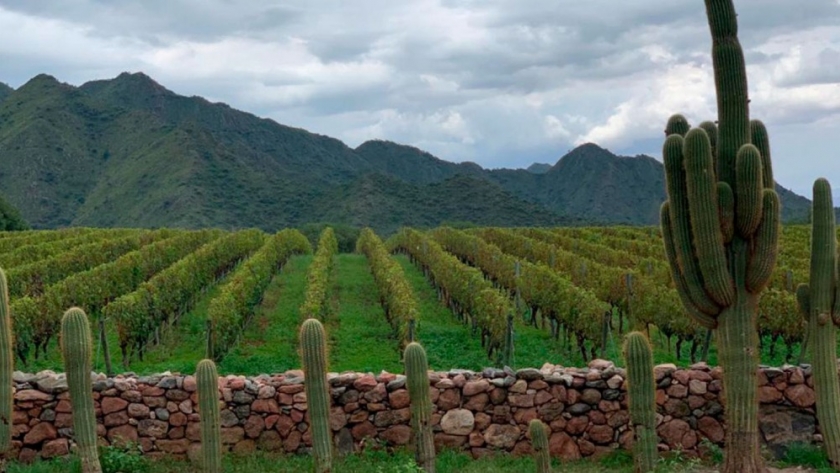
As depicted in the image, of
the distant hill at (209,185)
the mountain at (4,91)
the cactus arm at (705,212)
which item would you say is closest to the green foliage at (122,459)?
the cactus arm at (705,212)

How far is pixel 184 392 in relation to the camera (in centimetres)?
1084

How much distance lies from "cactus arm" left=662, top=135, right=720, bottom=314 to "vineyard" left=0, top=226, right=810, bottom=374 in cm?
697

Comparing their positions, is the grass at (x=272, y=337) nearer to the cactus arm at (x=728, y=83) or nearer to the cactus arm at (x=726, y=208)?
the cactus arm at (x=726, y=208)

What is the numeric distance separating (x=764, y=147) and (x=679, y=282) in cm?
202

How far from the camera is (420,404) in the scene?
9.62m

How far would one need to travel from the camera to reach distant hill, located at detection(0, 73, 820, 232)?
78.4 m

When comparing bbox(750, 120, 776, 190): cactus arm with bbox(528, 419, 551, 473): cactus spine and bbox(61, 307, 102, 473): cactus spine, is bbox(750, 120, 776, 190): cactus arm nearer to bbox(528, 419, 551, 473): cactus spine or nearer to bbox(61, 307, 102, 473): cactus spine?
bbox(528, 419, 551, 473): cactus spine

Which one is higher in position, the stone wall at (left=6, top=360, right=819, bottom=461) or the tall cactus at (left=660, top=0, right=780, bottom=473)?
the tall cactus at (left=660, top=0, right=780, bottom=473)

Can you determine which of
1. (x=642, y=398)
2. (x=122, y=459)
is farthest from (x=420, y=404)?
(x=122, y=459)

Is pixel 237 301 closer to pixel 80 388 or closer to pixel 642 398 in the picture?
pixel 80 388

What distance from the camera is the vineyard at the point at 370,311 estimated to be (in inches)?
690

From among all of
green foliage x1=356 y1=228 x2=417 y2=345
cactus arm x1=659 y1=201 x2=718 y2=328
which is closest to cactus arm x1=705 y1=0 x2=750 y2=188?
cactus arm x1=659 y1=201 x2=718 y2=328

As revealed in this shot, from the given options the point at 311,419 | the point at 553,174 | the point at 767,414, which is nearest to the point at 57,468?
the point at 311,419

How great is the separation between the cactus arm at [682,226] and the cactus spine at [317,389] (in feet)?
14.3
